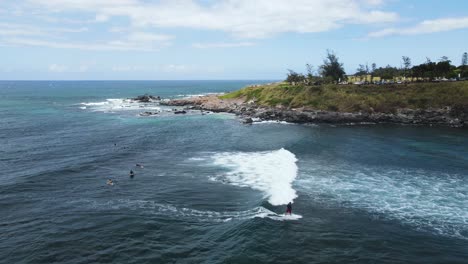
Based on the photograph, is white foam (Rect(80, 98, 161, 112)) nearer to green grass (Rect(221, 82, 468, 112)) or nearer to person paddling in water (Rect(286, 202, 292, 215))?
green grass (Rect(221, 82, 468, 112))

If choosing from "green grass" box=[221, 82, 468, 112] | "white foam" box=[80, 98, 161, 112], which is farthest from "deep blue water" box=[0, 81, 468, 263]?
"white foam" box=[80, 98, 161, 112]

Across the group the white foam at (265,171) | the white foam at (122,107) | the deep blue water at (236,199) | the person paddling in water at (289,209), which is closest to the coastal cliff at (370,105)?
the deep blue water at (236,199)

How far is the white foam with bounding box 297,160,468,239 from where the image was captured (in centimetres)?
3919

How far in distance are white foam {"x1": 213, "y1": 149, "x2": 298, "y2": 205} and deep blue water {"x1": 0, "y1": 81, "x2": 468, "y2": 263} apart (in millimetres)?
334

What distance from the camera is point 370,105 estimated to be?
108 metres

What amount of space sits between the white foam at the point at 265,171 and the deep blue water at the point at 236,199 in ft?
1.10

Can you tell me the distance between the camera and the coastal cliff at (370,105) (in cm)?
10025

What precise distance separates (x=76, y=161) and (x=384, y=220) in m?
49.3

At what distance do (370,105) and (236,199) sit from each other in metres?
76.6

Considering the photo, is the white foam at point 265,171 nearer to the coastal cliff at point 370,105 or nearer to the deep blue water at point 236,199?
the deep blue water at point 236,199

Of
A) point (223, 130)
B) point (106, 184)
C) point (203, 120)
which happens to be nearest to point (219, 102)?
point (203, 120)

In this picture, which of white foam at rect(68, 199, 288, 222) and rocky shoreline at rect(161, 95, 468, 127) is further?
rocky shoreline at rect(161, 95, 468, 127)

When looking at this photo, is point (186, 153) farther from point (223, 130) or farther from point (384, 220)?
point (384, 220)

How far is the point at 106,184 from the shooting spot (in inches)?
2010
